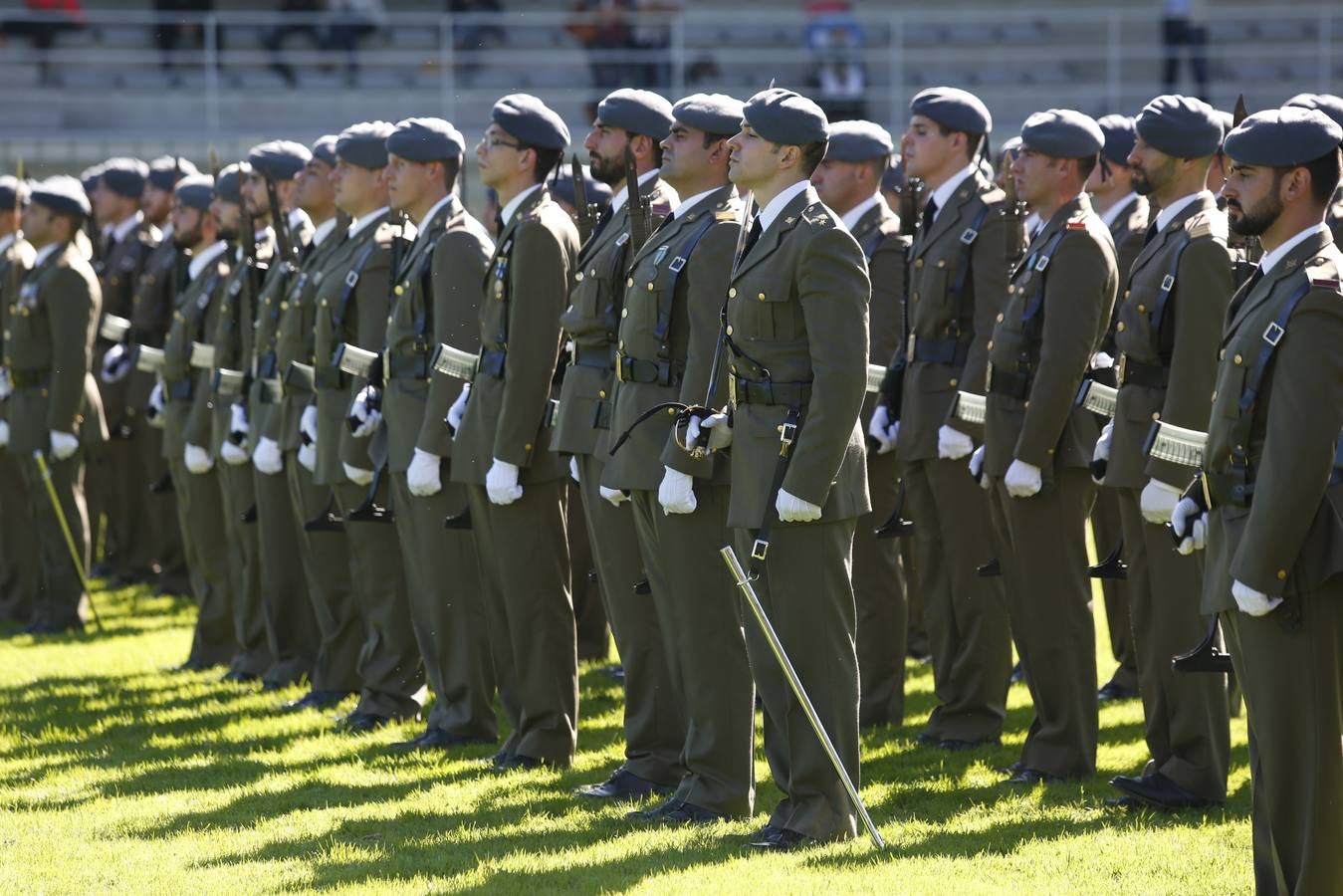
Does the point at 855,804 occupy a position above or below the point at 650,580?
below

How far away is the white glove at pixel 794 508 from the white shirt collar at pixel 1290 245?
1309mm

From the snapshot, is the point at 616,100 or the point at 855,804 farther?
the point at 616,100

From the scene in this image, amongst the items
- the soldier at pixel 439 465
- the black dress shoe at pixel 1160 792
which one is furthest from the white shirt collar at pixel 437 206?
the black dress shoe at pixel 1160 792

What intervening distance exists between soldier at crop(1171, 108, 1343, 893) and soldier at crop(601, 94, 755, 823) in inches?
63.7

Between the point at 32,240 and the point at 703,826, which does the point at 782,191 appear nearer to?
the point at 703,826

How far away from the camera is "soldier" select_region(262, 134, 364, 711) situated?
7949 mm

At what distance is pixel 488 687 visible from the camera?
287 inches

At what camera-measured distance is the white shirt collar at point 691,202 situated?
5855 millimetres

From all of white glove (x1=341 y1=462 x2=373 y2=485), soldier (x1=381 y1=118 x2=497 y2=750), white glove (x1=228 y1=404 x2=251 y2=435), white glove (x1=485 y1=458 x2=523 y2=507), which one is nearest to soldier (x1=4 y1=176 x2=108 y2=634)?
white glove (x1=228 y1=404 x2=251 y2=435)

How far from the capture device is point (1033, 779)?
20.8ft

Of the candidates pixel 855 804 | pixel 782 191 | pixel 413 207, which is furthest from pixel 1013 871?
pixel 413 207

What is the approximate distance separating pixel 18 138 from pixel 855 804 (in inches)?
558

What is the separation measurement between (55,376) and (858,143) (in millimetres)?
4552

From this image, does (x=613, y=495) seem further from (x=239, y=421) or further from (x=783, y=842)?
(x=239, y=421)
